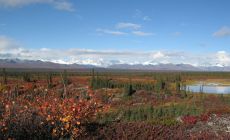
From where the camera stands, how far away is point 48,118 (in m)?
10.7

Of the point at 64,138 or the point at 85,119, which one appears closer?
the point at 64,138

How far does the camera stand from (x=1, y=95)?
13102 millimetres

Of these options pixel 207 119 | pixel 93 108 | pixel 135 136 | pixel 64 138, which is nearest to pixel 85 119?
pixel 93 108

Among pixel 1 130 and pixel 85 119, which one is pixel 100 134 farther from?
pixel 1 130

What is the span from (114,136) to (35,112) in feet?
9.77

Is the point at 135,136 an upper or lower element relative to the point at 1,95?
lower

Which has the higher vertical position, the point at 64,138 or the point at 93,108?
the point at 93,108

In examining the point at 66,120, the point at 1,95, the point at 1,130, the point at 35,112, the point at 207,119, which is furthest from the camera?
the point at 207,119

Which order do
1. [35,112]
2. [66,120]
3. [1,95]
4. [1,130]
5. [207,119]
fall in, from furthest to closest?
[207,119] < [1,95] < [35,112] < [66,120] < [1,130]

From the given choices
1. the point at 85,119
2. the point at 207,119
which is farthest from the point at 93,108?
the point at 207,119

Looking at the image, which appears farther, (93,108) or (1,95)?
(1,95)

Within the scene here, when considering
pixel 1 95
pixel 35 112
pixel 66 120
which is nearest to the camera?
pixel 66 120

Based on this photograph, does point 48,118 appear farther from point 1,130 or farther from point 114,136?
point 114,136

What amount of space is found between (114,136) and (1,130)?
3163 millimetres
